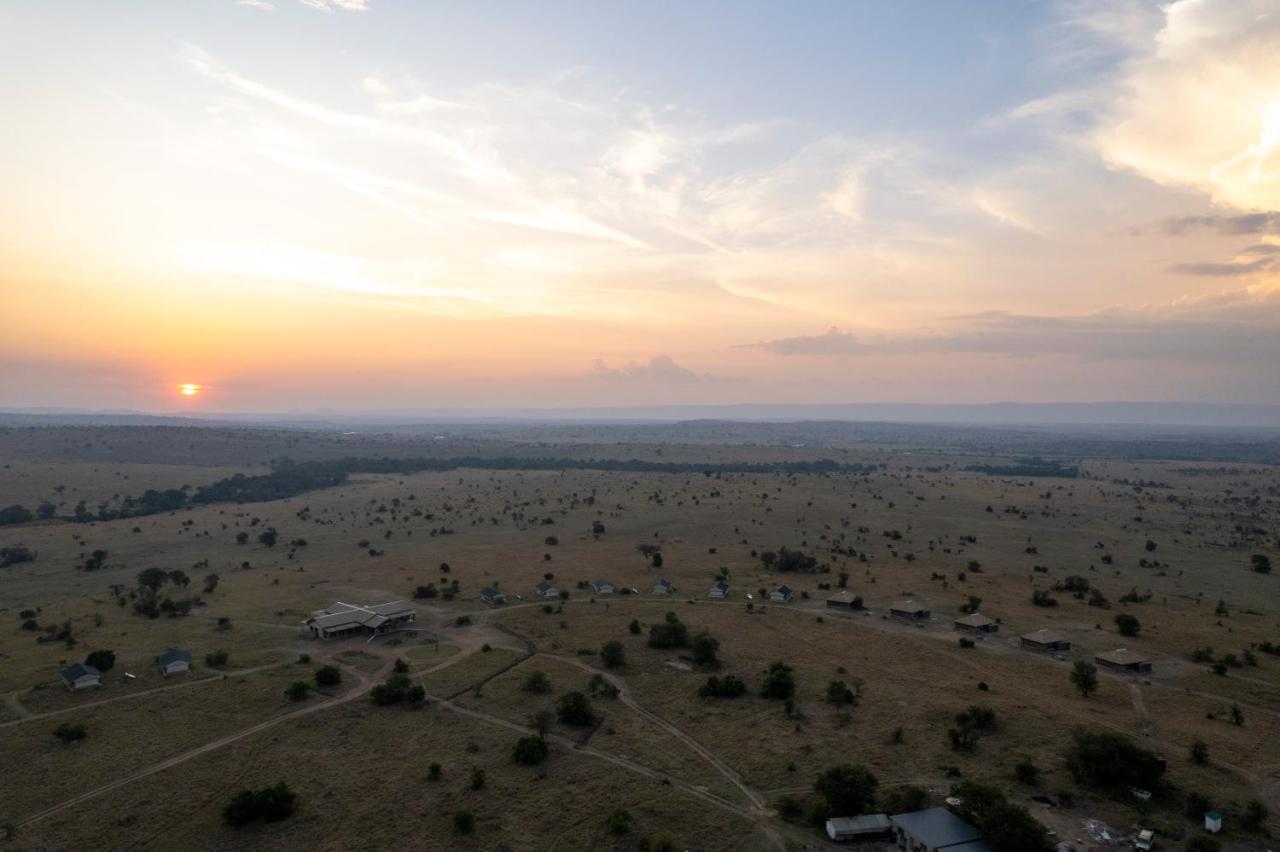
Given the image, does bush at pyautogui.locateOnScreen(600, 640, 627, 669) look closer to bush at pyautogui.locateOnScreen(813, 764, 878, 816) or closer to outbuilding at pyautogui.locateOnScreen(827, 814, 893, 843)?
bush at pyautogui.locateOnScreen(813, 764, 878, 816)

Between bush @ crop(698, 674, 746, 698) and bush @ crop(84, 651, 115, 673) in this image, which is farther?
bush @ crop(84, 651, 115, 673)

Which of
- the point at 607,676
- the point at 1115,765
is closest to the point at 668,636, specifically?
the point at 607,676

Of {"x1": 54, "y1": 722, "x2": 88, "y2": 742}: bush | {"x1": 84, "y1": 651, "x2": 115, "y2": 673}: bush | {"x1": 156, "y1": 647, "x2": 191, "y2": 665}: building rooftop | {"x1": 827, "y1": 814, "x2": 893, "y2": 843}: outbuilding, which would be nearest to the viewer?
{"x1": 827, "y1": 814, "x2": 893, "y2": 843}: outbuilding

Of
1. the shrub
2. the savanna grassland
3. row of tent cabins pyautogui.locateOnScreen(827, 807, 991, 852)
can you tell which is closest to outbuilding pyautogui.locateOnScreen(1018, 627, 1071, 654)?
the savanna grassland

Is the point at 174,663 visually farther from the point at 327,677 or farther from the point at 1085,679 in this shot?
the point at 1085,679

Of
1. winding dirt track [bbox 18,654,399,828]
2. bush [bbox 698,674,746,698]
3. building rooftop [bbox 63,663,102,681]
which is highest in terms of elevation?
building rooftop [bbox 63,663,102,681]

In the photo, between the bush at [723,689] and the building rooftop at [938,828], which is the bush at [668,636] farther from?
the building rooftop at [938,828]

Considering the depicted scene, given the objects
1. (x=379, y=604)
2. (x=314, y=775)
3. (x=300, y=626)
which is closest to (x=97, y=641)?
(x=300, y=626)

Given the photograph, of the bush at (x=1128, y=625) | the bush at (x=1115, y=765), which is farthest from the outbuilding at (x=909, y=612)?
the bush at (x=1115, y=765)
